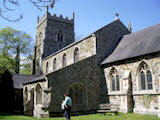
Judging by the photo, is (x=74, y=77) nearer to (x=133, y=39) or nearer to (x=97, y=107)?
(x=97, y=107)

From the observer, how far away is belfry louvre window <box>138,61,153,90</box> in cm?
1438

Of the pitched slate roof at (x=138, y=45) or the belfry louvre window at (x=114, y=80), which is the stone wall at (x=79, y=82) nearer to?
the belfry louvre window at (x=114, y=80)

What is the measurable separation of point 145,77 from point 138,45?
3535mm

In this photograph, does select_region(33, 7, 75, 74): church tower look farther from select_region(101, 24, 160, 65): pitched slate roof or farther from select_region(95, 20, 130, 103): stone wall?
select_region(101, 24, 160, 65): pitched slate roof

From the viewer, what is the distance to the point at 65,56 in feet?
84.2

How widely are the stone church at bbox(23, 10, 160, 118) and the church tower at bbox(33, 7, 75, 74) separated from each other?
1133 cm

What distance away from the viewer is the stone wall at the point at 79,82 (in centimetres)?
1555

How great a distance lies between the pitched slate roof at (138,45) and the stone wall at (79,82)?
168cm

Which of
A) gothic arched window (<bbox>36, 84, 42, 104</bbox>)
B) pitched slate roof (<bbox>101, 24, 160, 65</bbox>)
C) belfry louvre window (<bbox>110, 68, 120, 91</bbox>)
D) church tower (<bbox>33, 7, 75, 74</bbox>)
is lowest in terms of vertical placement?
gothic arched window (<bbox>36, 84, 42, 104</bbox>)

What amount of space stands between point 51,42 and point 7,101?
546 inches

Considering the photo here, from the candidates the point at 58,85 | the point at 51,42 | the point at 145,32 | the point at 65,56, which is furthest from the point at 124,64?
the point at 51,42

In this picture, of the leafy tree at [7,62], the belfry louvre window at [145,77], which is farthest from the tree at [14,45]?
the belfry louvre window at [145,77]

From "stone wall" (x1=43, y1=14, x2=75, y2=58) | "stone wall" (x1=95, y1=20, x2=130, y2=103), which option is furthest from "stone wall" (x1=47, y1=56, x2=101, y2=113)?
"stone wall" (x1=43, y1=14, x2=75, y2=58)

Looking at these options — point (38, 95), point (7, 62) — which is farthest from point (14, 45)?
point (38, 95)
